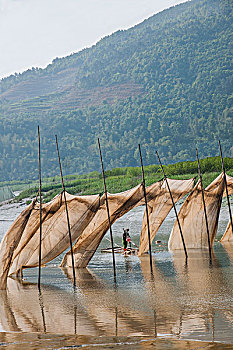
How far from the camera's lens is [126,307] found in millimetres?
9195

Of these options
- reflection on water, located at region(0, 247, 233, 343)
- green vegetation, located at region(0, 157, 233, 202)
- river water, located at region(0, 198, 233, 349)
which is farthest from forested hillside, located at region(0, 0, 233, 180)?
reflection on water, located at region(0, 247, 233, 343)

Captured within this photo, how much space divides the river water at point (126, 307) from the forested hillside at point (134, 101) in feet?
224

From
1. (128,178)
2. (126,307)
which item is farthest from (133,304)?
(128,178)

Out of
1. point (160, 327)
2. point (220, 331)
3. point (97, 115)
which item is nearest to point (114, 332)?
point (160, 327)

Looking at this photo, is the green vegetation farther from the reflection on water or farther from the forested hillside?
the reflection on water

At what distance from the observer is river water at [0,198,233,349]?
6730 mm

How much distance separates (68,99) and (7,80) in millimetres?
28936

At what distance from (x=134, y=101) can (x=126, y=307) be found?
88.0m

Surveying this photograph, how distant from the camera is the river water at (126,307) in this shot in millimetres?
6730

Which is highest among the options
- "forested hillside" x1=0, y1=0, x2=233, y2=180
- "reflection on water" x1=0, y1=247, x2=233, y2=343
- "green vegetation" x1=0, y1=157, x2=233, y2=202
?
"forested hillside" x1=0, y1=0, x2=233, y2=180

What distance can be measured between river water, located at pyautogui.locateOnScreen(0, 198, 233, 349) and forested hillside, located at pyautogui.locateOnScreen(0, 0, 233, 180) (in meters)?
68.2

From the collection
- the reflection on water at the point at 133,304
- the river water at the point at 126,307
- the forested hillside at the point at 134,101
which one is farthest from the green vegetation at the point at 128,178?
the reflection on water at the point at 133,304

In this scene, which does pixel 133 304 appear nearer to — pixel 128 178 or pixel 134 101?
pixel 128 178

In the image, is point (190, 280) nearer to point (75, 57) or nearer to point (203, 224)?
point (203, 224)
